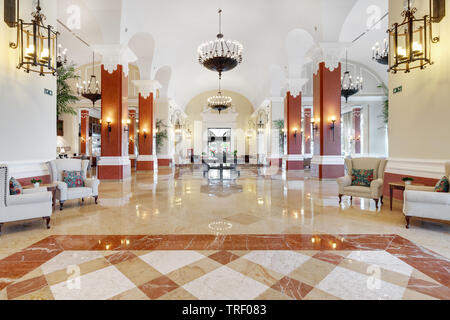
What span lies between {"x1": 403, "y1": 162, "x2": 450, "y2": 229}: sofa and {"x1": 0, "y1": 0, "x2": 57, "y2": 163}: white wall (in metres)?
6.80

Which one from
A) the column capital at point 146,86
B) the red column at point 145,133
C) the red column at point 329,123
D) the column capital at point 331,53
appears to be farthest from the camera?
the red column at point 145,133

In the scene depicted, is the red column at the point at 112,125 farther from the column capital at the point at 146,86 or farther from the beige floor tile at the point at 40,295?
the beige floor tile at the point at 40,295

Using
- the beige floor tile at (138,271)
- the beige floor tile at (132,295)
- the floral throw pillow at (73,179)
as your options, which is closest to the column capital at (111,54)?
the floral throw pillow at (73,179)

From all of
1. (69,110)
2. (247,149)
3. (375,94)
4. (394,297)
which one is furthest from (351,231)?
(247,149)

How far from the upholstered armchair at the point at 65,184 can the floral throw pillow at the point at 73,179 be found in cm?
8

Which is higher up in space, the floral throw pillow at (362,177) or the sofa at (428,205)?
the floral throw pillow at (362,177)

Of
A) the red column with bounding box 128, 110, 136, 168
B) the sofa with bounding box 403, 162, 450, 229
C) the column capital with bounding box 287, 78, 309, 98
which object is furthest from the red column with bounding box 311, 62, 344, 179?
the red column with bounding box 128, 110, 136, 168

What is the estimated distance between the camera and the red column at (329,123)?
331 inches

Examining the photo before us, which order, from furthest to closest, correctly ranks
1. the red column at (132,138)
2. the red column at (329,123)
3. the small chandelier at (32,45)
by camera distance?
the red column at (132,138) → the red column at (329,123) → the small chandelier at (32,45)

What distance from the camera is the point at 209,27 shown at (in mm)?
10773
